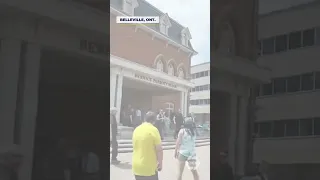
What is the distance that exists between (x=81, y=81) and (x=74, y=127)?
0.86 ft

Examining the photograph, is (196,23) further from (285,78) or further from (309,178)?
(309,178)

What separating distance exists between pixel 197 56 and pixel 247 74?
0.31 m

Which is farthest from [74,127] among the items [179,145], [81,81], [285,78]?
[285,78]

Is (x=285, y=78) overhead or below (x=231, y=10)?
below

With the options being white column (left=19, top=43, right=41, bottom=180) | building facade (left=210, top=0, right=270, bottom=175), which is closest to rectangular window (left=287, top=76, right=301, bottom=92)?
building facade (left=210, top=0, right=270, bottom=175)

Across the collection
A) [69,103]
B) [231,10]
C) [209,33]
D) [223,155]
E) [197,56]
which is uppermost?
[231,10]

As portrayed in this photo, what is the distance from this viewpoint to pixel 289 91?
6.38 feet

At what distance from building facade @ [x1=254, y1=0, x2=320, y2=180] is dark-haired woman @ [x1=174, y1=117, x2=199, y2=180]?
37 cm

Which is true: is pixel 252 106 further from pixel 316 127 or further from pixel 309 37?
pixel 309 37

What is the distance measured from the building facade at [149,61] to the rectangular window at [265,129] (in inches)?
17.8

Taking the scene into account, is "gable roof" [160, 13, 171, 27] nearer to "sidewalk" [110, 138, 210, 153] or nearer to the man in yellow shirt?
the man in yellow shirt

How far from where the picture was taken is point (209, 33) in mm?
1891

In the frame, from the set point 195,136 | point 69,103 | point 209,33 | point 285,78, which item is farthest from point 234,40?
point 69,103

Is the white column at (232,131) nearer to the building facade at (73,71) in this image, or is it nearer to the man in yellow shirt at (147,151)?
the building facade at (73,71)
